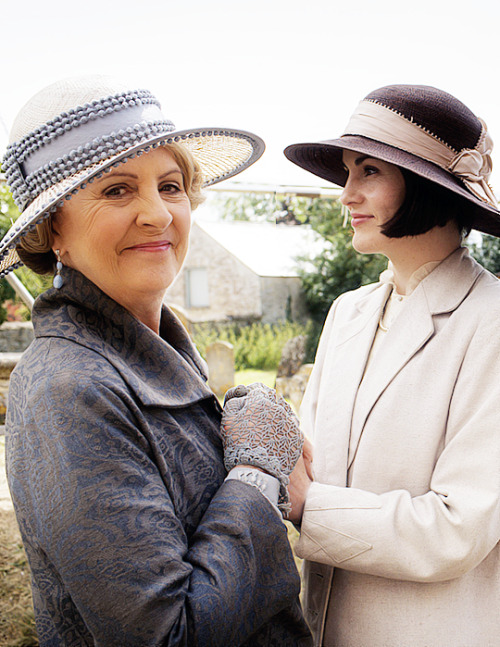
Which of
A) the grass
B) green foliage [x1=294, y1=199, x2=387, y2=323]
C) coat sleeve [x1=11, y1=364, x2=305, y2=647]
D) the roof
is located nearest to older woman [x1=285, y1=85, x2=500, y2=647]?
coat sleeve [x1=11, y1=364, x2=305, y2=647]

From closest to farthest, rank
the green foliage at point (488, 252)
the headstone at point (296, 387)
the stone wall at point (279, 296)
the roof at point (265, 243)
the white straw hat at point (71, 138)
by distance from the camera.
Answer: the white straw hat at point (71, 138) → the headstone at point (296, 387) → the green foliage at point (488, 252) → the stone wall at point (279, 296) → the roof at point (265, 243)

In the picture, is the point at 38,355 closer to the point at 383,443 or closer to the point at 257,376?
the point at 383,443

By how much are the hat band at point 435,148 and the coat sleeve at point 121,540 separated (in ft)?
3.84

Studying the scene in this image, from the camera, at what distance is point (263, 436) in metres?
1.38

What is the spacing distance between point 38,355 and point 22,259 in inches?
14.8

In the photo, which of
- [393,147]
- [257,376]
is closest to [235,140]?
[393,147]

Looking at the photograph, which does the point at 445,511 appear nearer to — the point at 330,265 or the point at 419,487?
the point at 419,487

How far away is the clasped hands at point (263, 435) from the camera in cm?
134

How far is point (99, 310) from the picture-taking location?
1.29 meters

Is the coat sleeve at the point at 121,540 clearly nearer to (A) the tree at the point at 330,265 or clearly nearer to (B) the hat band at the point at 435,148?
(B) the hat band at the point at 435,148

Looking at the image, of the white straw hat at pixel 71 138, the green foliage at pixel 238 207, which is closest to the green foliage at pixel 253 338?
the white straw hat at pixel 71 138

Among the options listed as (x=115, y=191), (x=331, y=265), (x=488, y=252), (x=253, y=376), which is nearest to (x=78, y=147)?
(x=115, y=191)

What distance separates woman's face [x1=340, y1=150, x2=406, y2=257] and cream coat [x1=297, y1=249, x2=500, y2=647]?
9.2 inches

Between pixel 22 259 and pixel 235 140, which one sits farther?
pixel 235 140
